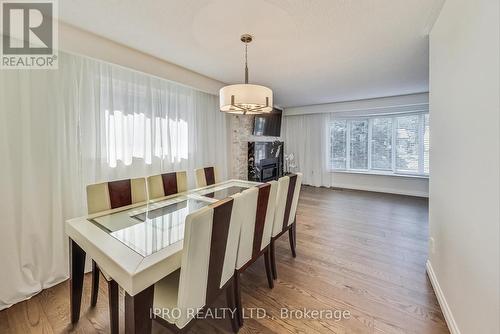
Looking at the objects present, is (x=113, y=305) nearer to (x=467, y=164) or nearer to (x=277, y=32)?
(x=467, y=164)

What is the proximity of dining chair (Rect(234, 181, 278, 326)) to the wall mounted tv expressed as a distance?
11.0ft

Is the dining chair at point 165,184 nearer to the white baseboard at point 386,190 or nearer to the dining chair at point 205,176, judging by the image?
the dining chair at point 205,176

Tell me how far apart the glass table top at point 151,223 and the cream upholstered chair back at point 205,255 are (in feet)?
0.85

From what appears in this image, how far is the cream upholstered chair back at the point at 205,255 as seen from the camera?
101 centimetres

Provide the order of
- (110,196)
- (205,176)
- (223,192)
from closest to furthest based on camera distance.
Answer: (110,196) → (223,192) → (205,176)

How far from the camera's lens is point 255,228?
1.65 m

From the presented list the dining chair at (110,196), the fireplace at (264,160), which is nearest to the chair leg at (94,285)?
the dining chair at (110,196)

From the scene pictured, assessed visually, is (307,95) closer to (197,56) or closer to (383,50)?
(383,50)

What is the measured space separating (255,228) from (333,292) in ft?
3.03

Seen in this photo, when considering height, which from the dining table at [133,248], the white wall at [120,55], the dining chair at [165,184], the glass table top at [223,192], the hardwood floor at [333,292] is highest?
the white wall at [120,55]

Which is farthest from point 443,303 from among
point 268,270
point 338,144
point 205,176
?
point 338,144

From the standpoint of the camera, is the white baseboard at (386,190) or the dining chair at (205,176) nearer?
the dining chair at (205,176)

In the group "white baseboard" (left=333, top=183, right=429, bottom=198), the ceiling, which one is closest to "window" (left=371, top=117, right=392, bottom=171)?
"white baseboard" (left=333, top=183, right=429, bottom=198)

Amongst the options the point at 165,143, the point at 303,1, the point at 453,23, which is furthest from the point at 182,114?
the point at 453,23
